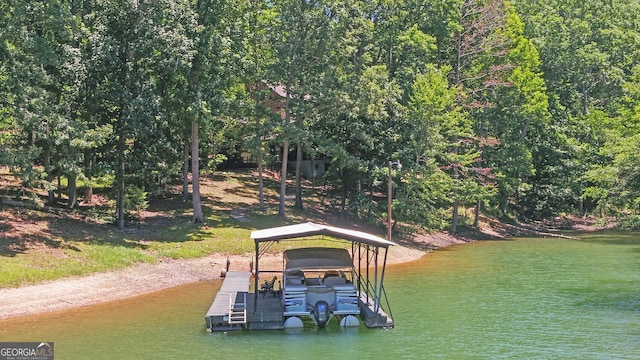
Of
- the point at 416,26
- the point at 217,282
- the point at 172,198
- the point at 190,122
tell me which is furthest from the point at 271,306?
the point at 416,26

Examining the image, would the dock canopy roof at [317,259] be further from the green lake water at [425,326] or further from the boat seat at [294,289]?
the green lake water at [425,326]

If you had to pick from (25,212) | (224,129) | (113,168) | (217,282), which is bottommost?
(217,282)

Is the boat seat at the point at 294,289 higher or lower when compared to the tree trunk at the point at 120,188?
lower

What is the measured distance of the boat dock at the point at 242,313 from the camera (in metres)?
20.8

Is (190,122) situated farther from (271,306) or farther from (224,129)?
(271,306)

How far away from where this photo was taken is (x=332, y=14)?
43.1 m

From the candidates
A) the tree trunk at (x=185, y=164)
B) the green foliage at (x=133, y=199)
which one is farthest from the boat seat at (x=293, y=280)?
the tree trunk at (x=185, y=164)

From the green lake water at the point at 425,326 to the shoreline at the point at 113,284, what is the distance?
33.0 inches

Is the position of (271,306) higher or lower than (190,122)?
lower

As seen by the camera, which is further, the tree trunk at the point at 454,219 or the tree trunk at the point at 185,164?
the tree trunk at the point at 454,219

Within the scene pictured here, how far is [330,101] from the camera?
42.7m

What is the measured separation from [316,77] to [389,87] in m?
6.04

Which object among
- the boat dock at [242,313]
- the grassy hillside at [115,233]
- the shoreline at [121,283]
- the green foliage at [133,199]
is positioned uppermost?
the green foliage at [133,199]

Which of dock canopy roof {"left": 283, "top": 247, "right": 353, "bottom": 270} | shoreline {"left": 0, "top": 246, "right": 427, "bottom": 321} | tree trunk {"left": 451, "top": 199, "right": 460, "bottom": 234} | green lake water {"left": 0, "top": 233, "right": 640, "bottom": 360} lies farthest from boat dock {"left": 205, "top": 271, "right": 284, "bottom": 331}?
tree trunk {"left": 451, "top": 199, "right": 460, "bottom": 234}
